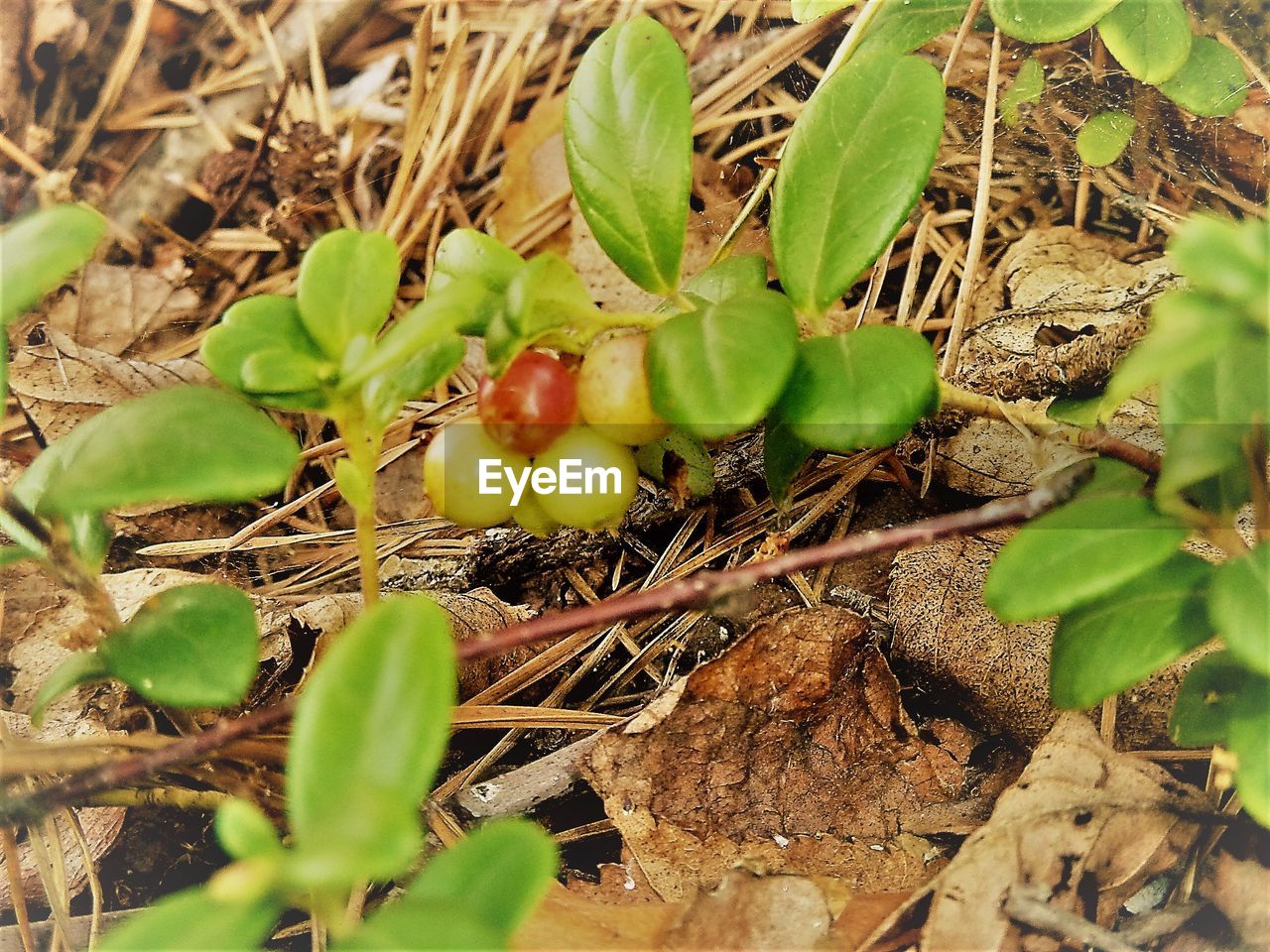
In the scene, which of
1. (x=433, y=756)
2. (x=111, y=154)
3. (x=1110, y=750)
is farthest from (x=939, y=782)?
(x=111, y=154)

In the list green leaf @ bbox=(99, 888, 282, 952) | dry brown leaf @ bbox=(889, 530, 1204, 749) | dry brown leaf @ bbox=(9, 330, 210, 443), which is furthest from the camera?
dry brown leaf @ bbox=(9, 330, 210, 443)

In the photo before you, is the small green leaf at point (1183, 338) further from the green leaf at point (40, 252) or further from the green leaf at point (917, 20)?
the green leaf at point (40, 252)

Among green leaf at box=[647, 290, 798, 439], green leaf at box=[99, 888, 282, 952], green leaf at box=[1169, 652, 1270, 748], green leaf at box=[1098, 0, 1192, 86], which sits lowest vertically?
green leaf at box=[1169, 652, 1270, 748]

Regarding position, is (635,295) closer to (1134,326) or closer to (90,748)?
(1134,326)

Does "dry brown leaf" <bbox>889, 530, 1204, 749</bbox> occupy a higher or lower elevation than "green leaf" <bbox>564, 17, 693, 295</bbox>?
lower

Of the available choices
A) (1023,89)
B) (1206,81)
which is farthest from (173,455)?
(1206,81)

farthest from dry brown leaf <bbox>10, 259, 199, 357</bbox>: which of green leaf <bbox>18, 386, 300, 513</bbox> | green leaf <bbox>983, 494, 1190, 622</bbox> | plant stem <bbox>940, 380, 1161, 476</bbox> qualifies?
green leaf <bbox>983, 494, 1190, 622</bbox>

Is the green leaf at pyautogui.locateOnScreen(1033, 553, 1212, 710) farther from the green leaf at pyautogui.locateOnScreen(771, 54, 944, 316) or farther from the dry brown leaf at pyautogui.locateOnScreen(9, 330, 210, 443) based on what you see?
the dry brown leaf at pyautogui.locateOnScreen(9, 330, 210, 443)
